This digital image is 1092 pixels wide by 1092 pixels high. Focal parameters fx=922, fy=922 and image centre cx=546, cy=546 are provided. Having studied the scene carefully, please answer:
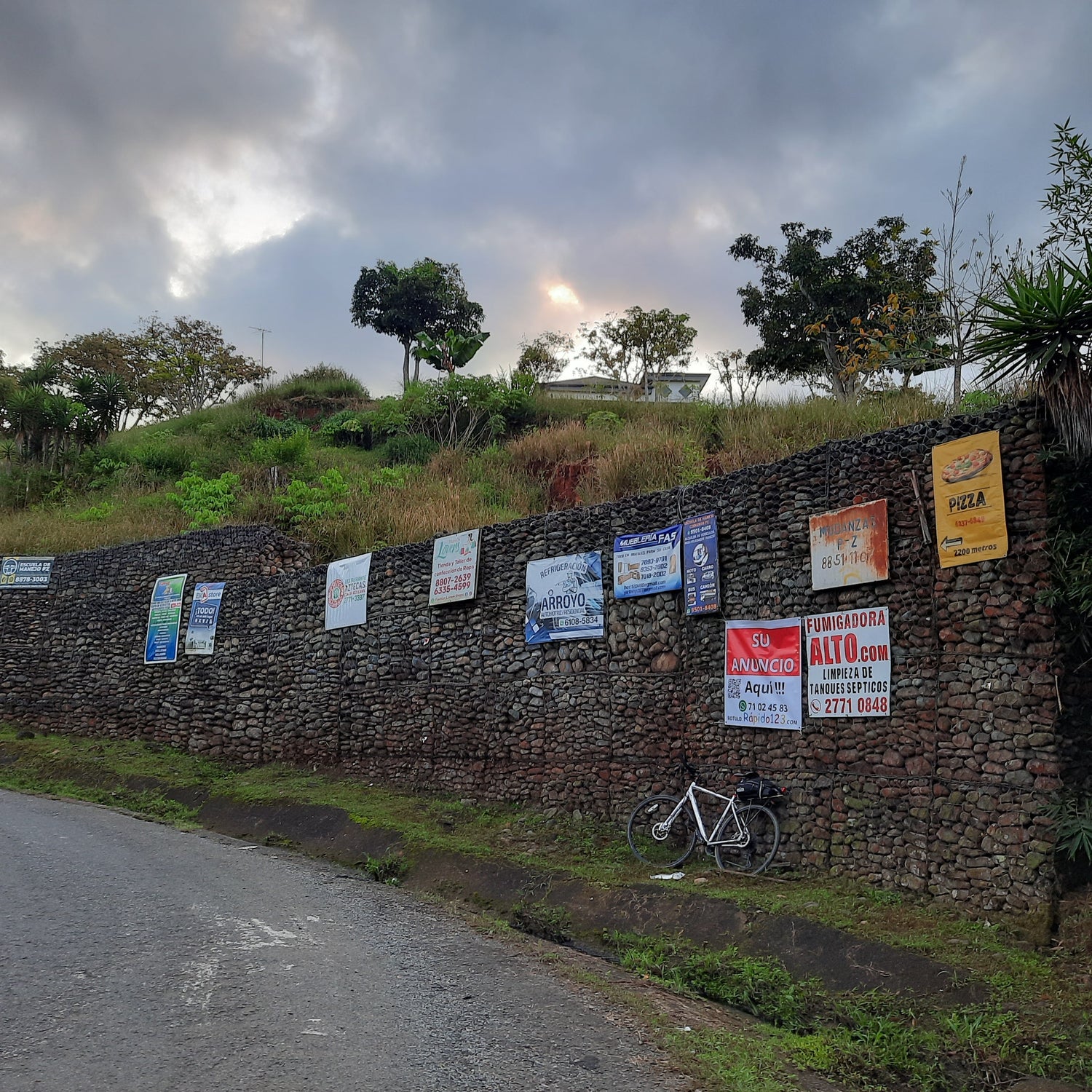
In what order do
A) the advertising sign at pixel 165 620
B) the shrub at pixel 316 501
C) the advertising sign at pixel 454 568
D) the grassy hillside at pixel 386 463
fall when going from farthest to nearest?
1. the shrub at pixel 316 501
2. the advertising sign at pixel 165 620
3. the grassy hillside at pixel 386 463
4. the advertising sign at pixel 454 568

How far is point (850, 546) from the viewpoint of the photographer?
948cm

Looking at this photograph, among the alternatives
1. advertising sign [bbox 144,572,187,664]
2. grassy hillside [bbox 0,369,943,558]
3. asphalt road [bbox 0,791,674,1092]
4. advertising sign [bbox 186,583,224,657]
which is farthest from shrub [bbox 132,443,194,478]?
asphalt road [bbox 0,791,674,1092]

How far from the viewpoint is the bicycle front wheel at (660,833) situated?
1041 centimetres

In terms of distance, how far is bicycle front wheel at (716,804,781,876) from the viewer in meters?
9.53

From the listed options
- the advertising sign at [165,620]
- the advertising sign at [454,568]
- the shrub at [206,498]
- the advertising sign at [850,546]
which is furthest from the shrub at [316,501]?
the advertising sign at [850,546]

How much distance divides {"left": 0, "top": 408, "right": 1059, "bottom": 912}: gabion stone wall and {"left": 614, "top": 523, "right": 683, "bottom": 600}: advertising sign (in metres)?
0.16

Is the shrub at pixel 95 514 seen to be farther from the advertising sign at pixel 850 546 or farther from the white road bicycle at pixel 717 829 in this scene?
the advertising sign at pixel 850 546

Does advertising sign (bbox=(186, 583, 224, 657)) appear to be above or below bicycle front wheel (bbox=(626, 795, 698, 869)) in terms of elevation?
above

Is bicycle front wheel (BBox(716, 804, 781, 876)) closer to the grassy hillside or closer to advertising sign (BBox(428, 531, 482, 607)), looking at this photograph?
advertising sign (BBox(428, 531, 482, 607))

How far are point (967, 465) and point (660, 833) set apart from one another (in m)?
5.20

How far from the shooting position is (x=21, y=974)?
6.44m

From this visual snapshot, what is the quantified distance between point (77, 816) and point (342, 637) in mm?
4763

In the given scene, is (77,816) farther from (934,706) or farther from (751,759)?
(934,706)

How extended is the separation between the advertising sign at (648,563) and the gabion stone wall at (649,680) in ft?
0.54
